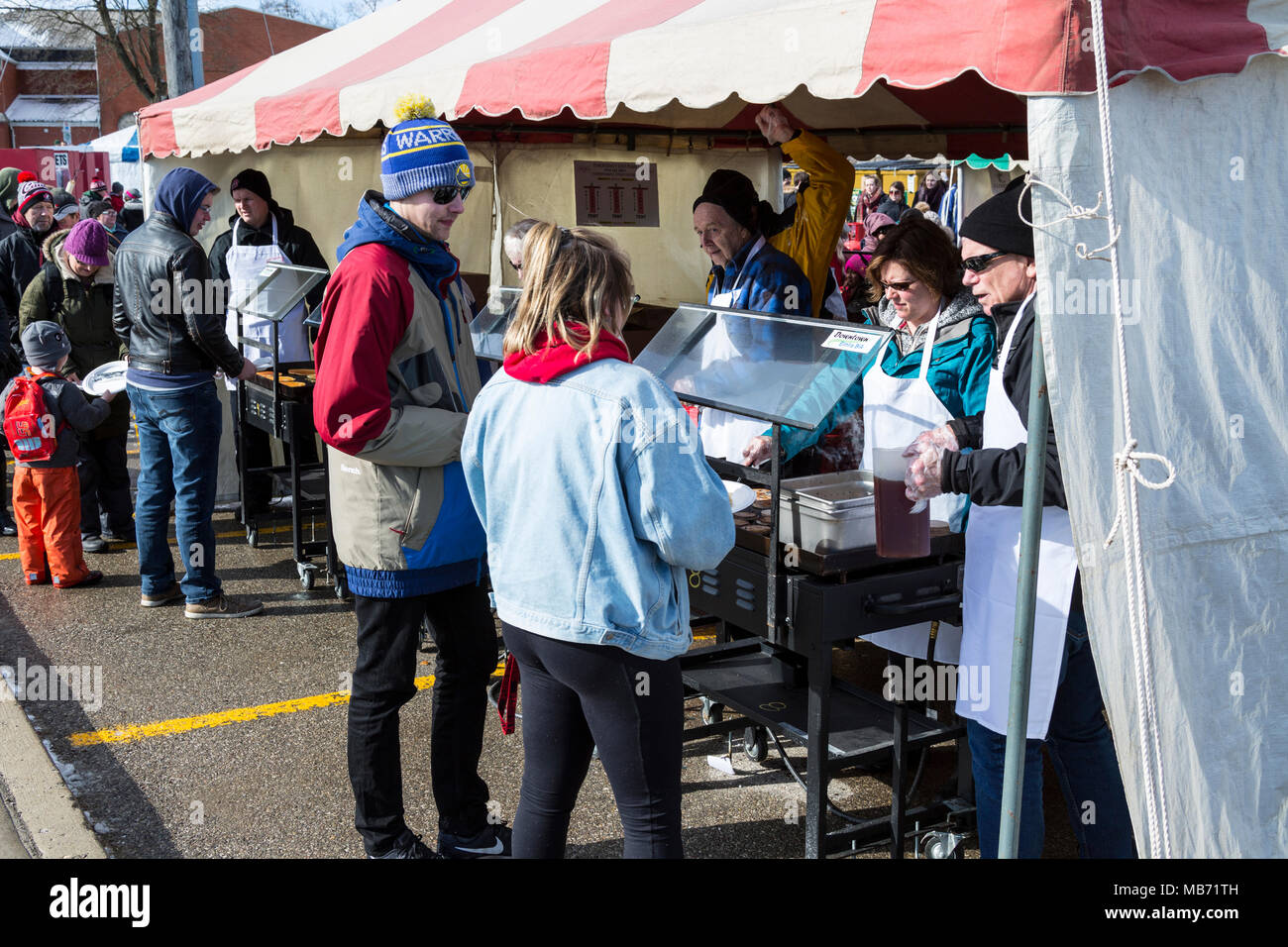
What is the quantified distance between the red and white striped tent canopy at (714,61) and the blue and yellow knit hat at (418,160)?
0.73 m

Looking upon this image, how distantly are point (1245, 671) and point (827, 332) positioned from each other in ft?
4.39

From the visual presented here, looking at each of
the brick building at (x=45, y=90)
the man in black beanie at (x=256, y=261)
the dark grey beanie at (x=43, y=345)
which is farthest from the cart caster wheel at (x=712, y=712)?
the brick building at (x=45, y=90)

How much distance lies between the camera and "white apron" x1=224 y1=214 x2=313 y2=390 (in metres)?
6.68

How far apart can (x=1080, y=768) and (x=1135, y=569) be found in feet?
2.46

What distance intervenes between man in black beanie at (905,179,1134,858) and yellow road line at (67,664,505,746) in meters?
2.76

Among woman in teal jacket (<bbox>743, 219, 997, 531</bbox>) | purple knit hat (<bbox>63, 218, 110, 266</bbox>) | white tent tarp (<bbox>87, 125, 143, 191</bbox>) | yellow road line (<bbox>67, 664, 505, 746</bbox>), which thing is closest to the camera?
woman in teal jacket (<bbox>743, 219, 997, 531</bbox>)

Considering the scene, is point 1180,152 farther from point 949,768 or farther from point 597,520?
point 949,768

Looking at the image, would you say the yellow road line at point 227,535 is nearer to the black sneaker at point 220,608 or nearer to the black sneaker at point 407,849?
the black sneaker at point 220,608

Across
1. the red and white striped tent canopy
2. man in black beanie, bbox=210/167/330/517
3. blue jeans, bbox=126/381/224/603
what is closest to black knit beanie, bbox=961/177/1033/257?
the red and white striped tent canopy

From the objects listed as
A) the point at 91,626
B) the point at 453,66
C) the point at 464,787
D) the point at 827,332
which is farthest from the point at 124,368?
the point at 827,332

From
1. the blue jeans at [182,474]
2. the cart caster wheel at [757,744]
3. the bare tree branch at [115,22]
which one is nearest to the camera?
the cart caster wheel at [757,744]

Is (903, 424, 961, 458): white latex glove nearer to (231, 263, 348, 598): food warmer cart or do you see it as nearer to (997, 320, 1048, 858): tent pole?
(997, 320, 1048, 858): tent pole

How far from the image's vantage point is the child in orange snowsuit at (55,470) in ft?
18.9

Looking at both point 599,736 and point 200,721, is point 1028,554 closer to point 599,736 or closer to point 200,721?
point 599,736
